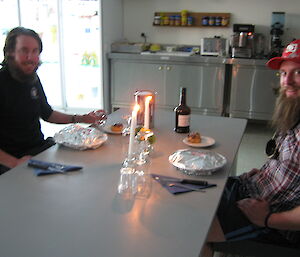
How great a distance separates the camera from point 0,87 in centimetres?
216

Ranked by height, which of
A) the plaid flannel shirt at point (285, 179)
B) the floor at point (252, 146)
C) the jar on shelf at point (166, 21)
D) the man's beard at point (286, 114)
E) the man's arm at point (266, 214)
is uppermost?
the jar on shelf at point (166, 21)

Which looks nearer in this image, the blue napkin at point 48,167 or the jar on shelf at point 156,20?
the blue napkin at point 48,167

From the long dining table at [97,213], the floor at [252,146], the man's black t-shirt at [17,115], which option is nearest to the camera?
the long dining table at [97,213]

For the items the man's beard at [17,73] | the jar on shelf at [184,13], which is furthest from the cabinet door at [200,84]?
the man's beard at [17,73]

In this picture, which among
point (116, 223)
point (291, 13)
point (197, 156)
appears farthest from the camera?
point (291, 13)

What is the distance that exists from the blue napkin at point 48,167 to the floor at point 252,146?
216 centimetres

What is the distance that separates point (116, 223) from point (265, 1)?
4.33m

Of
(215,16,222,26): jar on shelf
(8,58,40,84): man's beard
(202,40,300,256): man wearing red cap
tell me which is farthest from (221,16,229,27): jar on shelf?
(202,40,300,256): man wearing red cap

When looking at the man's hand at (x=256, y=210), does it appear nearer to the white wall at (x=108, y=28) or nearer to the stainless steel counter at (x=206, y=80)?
the stainless steel counter at (x=206, y=80)

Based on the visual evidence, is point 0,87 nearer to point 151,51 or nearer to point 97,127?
point 97,127

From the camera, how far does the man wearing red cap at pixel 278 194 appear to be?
147cm

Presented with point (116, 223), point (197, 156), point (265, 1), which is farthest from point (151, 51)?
point (116, 223)

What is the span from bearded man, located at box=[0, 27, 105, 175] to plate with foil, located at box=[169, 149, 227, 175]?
66 cm

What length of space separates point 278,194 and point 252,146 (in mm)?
2757
